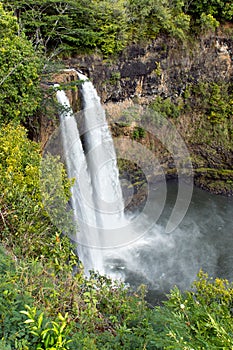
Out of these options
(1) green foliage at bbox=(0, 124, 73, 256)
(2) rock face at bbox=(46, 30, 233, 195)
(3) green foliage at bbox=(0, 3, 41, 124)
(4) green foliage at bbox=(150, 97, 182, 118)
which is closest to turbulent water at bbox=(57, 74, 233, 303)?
(3) green foliage at bbox=(0, 3, 41, 124)

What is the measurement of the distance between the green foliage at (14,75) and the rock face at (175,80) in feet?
13.4

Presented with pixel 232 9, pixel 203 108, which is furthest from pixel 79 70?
pixel 232 9

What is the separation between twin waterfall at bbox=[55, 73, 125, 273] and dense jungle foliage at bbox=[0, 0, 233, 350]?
164 centimetres

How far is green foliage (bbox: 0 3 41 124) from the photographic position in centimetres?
723

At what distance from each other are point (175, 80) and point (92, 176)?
22.7ft

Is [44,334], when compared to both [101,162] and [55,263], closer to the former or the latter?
[55,263]

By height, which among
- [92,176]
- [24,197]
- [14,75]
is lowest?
[92,176]

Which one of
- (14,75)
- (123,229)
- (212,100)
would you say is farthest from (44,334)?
(212,100)

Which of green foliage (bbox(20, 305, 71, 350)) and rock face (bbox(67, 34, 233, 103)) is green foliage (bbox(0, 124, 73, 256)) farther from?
rock face (bbox(67, 34, 233, 103))

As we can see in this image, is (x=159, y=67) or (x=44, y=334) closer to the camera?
(x=44, y=334)

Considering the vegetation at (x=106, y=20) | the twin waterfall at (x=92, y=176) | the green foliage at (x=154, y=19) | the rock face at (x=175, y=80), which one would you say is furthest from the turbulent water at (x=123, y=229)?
the green foliage at (x=154, y=19)

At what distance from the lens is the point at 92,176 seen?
38.0ft

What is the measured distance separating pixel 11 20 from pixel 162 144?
9.41 m

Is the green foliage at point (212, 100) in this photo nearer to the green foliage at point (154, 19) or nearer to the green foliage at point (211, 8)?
the green foliage at point (154, 19)
